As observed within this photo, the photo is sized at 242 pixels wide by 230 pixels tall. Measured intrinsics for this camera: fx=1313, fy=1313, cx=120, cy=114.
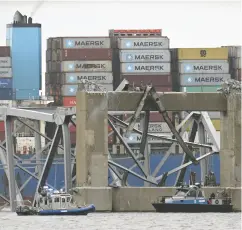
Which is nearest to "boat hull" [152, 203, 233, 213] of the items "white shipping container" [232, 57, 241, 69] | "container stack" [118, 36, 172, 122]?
"container stack" [118, 36, 172, 122]

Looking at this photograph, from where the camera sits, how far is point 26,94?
132 metres

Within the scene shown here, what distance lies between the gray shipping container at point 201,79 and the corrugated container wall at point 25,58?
16.8 metres

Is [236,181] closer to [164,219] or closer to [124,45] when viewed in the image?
[164,219]

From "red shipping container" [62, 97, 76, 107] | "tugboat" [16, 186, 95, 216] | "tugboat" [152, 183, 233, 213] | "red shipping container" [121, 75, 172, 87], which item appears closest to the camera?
"tugboat" [16, 186, 95, 216]

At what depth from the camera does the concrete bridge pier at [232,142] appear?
74.9 meters

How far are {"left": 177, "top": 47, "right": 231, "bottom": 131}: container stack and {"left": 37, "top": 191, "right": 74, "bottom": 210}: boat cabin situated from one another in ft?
170

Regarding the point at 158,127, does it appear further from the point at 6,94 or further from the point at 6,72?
the point at 6,72

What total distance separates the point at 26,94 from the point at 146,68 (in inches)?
591

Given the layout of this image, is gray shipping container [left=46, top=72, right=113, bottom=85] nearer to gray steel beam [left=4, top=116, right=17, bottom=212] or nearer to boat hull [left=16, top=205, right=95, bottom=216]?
gray steel beam [left=4, top=116, right=17, bottom=212]

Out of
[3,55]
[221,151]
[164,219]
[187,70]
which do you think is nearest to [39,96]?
[3,55]

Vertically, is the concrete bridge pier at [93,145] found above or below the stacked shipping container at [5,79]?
below

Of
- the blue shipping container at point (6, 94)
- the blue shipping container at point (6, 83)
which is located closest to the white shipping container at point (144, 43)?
the blue shipping container at point (6, 83)

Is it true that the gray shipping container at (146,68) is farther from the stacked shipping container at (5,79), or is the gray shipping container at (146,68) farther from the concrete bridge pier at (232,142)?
the concrete bridge pier at (232,142)

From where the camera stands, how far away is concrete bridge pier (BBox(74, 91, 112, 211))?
73188 mm
